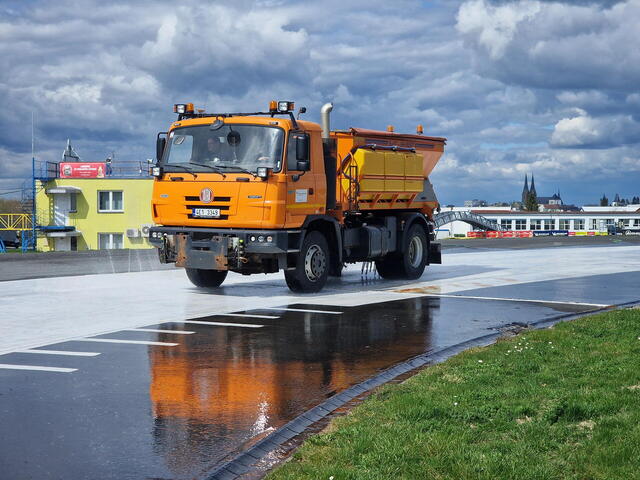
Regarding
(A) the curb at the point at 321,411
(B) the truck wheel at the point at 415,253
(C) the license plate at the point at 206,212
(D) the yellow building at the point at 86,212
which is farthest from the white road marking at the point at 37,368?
(D) the yellow building at the point at 86,212

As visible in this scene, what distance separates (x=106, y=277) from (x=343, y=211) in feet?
19.5

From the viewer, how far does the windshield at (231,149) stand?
14.9 meters

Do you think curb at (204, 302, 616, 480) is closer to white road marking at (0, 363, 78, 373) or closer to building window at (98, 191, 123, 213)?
white road marking at (0, 363, 78, 373)

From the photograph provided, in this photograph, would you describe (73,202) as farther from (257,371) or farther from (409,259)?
(257,371)

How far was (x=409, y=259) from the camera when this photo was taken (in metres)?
19.6

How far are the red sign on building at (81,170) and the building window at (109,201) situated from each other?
4.90 ft

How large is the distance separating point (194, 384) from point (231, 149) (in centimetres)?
777

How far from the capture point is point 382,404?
6.82 meters

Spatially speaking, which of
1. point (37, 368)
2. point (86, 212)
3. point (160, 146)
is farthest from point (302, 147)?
point (86, 212)

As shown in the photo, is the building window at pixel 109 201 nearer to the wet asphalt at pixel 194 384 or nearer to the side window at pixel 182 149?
the side window at pixel 182 149

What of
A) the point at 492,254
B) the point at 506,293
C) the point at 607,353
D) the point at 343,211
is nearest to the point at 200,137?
the point at 343,211

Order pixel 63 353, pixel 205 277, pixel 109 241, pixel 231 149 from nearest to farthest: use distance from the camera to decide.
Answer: pixel 63 353 < pixel 231 149 < pixel 205 277 < pixel 109 241

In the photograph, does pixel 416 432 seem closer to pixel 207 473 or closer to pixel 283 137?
pixel 207 473

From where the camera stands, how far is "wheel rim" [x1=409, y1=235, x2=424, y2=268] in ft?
65.2
